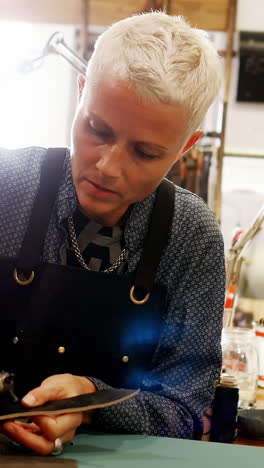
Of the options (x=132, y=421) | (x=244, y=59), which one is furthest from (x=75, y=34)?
(x=132, y=421)

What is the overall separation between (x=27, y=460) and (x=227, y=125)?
12.9 feet

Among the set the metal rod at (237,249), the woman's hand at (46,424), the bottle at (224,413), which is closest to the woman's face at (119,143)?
the woman's hand at (46,424)

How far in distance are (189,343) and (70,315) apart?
21 cm

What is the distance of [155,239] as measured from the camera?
1.12 m

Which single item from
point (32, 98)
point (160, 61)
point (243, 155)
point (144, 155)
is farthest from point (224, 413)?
point (32, 98)

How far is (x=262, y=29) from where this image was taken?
177 inches

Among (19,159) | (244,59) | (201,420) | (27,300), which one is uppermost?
(244,59)

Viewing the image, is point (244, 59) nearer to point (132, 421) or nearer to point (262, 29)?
point (262, 29)

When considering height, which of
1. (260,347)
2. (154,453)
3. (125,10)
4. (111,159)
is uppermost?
(125,10)

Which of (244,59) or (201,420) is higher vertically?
(244,59)

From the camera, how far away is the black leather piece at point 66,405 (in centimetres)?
79

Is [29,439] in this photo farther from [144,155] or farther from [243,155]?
[243,155]

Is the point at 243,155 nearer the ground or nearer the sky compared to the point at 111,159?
nearer the ground

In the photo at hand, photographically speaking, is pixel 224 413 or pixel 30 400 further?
pixel 224 413
